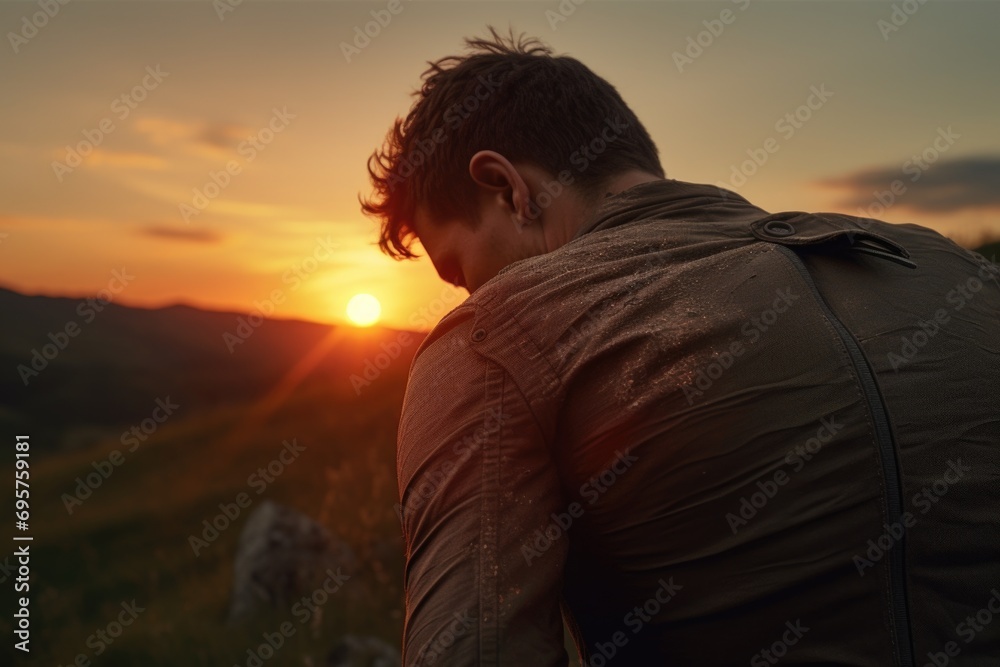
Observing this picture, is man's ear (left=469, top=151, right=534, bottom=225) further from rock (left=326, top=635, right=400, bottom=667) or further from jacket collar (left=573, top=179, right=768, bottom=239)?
rock (left=326, top=635, right=400, bottom=667)

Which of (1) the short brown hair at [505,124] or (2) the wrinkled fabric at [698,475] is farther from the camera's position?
(1) the short brown hair at [505,124]

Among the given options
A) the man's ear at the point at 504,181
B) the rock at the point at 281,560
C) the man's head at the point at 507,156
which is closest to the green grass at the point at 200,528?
the rock at the point at 281,560

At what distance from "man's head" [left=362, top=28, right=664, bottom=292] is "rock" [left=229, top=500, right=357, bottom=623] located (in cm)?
492

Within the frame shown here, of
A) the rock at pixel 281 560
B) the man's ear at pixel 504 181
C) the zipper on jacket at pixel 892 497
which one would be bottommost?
the zipper on jacket at pixel 892 497

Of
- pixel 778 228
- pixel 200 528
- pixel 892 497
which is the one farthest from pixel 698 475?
pixel 200 528

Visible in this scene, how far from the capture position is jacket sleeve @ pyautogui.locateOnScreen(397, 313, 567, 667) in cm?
146

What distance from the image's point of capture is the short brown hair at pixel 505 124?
259 centimetres

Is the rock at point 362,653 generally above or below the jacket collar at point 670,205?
below

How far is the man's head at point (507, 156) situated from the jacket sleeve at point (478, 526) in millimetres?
970

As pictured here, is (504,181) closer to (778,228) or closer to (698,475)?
(778,228)

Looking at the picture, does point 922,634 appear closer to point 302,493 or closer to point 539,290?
point 539,290

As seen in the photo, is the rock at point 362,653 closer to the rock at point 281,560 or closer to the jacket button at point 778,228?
the rock at point 281,560

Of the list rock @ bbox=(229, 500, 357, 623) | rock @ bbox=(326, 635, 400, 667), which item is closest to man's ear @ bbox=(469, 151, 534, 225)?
rock @ bbox=(326, 635, 400, 667)

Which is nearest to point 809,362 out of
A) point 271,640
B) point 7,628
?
point 271,640
